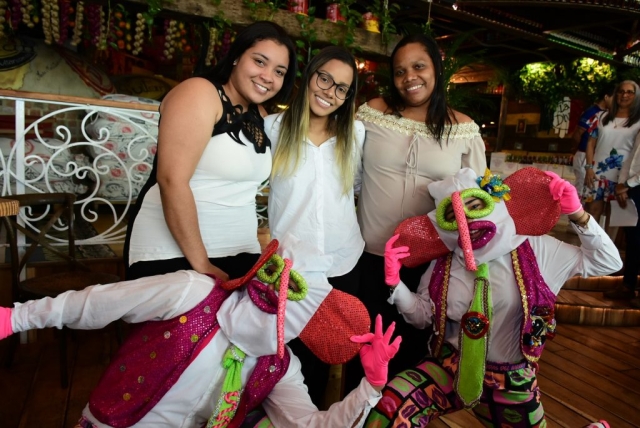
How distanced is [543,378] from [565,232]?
3.13m

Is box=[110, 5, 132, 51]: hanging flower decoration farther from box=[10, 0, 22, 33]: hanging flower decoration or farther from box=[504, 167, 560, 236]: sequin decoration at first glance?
box=[504, 167, 560, 236]: sequin decoration

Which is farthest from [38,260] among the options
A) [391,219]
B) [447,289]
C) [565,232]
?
[565,232]

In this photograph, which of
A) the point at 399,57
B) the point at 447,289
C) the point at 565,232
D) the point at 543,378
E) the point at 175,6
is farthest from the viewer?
the point at 565,232

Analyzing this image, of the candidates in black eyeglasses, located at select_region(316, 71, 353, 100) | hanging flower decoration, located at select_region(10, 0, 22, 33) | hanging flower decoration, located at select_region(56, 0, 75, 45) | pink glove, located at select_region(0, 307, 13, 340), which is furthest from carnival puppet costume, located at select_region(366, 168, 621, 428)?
hanging flower decoration, located at select_region(10, 0, 22, 33)

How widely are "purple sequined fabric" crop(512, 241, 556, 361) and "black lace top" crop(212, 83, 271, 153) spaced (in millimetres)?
879

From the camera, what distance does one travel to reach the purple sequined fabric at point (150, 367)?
119 cm

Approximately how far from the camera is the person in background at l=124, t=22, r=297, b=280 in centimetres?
131

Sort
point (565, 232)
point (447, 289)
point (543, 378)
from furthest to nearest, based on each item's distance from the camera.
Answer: point (565, 232) → point (543, 378) → point (447, 289)

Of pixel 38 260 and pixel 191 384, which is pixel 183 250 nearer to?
pixel 191 384

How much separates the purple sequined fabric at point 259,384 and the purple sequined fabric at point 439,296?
57cm

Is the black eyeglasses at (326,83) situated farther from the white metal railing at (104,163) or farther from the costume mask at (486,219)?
the white metal railing at (104,163)

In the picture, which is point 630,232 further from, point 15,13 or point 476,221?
point 15,13

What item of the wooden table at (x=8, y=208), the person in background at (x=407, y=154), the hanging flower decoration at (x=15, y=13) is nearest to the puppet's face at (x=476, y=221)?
the person in background at (x=407, y=154)

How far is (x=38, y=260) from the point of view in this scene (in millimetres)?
2830
